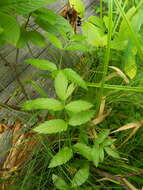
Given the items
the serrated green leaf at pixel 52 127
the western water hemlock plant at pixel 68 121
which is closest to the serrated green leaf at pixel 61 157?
the western water hemlock plant at pixel 68 121

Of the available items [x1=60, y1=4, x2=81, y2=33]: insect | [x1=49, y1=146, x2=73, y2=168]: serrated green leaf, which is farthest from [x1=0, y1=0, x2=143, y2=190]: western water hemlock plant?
[x1=60, y1=4, x2=81, y2=33]: insect

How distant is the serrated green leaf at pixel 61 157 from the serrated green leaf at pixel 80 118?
125 mm

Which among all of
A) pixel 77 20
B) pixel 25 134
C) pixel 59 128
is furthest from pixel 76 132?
pixel 77 20

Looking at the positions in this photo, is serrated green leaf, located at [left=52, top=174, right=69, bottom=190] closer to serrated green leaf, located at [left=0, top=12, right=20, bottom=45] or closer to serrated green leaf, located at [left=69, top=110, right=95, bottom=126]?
serrated green leaf, located at [left=69, top=110, right=95, bottom=126]

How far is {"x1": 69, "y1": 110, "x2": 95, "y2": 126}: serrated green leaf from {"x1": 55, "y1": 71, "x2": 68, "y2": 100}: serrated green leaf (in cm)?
9

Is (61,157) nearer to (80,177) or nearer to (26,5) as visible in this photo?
(80,177)

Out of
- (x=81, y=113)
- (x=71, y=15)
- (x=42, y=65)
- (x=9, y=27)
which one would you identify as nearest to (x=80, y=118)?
(x=81, y=113)

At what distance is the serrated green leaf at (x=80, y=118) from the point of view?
3.52 ft

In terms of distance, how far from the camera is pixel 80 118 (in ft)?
3.58

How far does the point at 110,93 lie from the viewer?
1322 mm

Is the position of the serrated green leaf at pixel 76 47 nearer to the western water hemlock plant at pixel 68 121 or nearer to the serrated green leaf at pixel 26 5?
the western water hemlock plant at pixel 68 121

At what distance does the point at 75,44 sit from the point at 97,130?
389mm

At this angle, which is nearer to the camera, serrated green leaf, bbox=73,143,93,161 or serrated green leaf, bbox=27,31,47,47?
A: serrated green leaf, bbox=73,143,93,161

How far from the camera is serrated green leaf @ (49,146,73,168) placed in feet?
3.45
